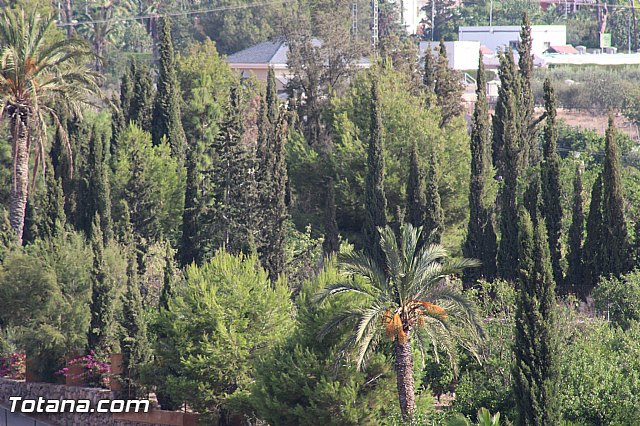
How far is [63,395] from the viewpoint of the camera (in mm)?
37656

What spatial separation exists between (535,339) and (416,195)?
2198cm

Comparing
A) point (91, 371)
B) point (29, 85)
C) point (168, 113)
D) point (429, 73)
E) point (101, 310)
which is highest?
point (29, 85)

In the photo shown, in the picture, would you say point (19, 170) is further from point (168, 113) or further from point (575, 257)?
point (575, 257)

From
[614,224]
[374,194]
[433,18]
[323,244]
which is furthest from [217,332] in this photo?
[433,18]

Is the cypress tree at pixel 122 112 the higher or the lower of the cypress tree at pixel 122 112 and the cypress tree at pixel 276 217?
the higher

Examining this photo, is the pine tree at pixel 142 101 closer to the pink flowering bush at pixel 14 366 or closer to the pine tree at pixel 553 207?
the pink flowering bush at pixel 14 366

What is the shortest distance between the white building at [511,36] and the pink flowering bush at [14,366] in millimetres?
87285

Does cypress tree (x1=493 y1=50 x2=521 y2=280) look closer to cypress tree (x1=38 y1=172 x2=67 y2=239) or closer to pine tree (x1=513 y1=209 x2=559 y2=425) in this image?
pine tree (x1=513 y1=209 x2=559 y2=425)

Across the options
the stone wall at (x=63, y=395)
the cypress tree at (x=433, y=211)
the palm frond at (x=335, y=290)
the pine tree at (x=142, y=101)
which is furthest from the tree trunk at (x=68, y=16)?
the palm frond at (x=335, y=290)

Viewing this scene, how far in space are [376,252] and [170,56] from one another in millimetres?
17813

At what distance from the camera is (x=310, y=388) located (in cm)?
2850

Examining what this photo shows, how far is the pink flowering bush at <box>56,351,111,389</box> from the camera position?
37000 mm

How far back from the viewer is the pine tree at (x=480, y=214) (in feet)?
146

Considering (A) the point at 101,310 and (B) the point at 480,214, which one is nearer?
(A) the point at 101,310
